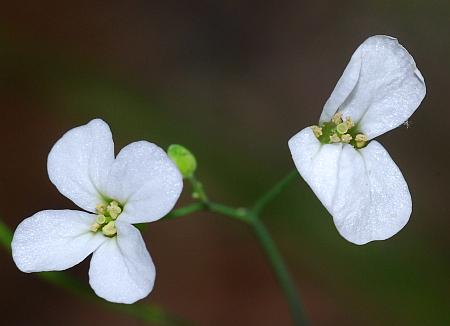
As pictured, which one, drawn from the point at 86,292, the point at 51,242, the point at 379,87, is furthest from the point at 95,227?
the point at 379,87

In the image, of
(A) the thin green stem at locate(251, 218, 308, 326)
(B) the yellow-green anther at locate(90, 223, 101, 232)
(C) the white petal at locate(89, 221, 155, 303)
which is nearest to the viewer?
(C) the white petal at locate(89, 221, 155, 303)

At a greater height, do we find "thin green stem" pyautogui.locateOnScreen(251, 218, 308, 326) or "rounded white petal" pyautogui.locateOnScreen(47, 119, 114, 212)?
"rounded white petal" pyautogui.locateOnScreen(47, 119, 114, 212)

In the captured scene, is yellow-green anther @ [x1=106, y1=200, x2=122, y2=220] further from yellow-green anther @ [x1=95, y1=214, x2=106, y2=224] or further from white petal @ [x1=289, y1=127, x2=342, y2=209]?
white petal @ [x1=289, y1=127, x2=342, y2=209]

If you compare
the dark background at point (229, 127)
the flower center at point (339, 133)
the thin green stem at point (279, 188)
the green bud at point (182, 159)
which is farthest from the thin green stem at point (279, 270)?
the dark background at point (229, 127)

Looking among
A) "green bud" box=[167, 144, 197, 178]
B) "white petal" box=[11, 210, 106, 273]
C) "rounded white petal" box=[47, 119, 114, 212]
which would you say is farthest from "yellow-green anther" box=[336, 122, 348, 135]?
"white petal" box=[11, 210, 106, 273]

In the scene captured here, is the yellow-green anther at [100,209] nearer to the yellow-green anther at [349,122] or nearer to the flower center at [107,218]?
the flower center at [107,218]

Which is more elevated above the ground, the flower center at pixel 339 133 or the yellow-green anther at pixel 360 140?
the flower center at pixel 339 133
